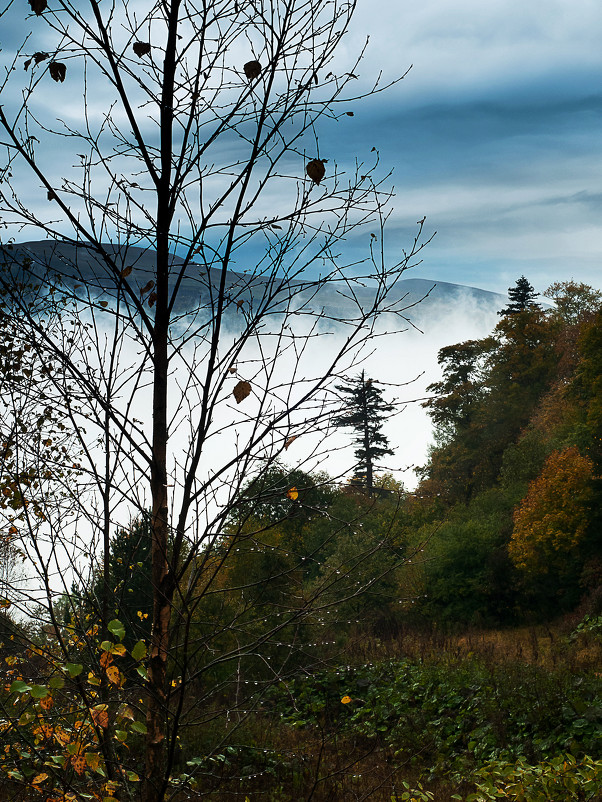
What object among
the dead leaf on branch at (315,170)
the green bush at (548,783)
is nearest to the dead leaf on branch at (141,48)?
the dead leaf on branch at (315,170)

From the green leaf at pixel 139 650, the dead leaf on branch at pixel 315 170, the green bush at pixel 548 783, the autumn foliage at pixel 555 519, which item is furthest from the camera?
the autumn foliage at pixel 555 519

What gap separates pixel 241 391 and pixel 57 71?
1383 millimetres

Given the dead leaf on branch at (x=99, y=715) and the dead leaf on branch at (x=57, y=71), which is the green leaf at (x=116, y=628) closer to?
the dead leaf on branch at (x=99, y=715)

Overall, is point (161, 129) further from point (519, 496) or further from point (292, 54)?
point (519, 496)

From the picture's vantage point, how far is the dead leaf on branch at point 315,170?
232 cm

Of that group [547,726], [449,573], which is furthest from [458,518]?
[547,726]

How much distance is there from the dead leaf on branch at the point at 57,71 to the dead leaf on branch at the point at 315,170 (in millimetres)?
958

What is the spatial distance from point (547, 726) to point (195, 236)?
9.46m

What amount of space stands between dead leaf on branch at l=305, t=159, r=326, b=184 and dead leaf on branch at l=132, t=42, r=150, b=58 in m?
0.73

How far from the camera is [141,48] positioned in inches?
93.5

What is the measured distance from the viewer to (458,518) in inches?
1133

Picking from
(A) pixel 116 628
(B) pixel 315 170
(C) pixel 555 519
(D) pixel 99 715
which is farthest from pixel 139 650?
(C) pixel 555 519

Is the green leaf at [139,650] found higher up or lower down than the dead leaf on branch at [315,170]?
lower down

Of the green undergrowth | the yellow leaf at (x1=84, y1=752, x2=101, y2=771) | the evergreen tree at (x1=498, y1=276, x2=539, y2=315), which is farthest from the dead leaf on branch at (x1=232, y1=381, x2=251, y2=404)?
the evergreen tree at (x1=498, y1=276, x2=539, y2=315)
